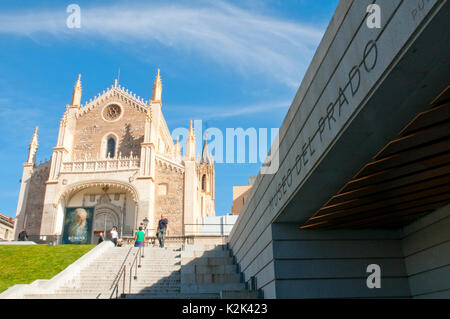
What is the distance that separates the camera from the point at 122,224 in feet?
105

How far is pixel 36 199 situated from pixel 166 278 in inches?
930

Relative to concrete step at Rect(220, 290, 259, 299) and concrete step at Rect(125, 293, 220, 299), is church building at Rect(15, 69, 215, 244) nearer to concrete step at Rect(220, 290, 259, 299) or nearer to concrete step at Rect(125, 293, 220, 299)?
concrete step at Rect(125, 293, 220, 299)

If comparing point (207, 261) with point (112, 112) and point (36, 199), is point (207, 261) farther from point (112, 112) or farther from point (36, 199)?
point (112, 112)

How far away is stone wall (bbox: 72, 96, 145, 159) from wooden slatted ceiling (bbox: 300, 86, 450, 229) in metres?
27.4

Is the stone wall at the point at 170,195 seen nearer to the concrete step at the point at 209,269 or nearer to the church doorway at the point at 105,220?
the church doorway at the point at 105,220

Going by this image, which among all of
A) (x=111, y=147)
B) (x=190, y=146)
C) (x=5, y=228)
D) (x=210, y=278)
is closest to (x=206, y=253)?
(x=210, y=278)

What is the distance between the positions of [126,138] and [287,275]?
93.1ft

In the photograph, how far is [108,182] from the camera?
105 feet

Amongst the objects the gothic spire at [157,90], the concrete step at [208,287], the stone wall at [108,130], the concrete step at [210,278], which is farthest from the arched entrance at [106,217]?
the concrete step at [208,287]

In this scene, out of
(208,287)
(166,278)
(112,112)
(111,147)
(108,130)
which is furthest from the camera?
(112,112)

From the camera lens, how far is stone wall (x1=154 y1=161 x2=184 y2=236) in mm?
31391

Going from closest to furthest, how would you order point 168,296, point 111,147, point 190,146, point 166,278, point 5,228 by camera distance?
point 168,296, point 166,278, point 190,146, point 111,147, point 5,228

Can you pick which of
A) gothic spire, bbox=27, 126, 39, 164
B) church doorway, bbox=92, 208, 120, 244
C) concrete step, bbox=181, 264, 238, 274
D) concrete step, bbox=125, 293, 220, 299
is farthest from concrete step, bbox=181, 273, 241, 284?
gothic spire, bbox=27, 126, 39, 164

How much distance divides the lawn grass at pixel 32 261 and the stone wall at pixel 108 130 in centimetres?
1516
